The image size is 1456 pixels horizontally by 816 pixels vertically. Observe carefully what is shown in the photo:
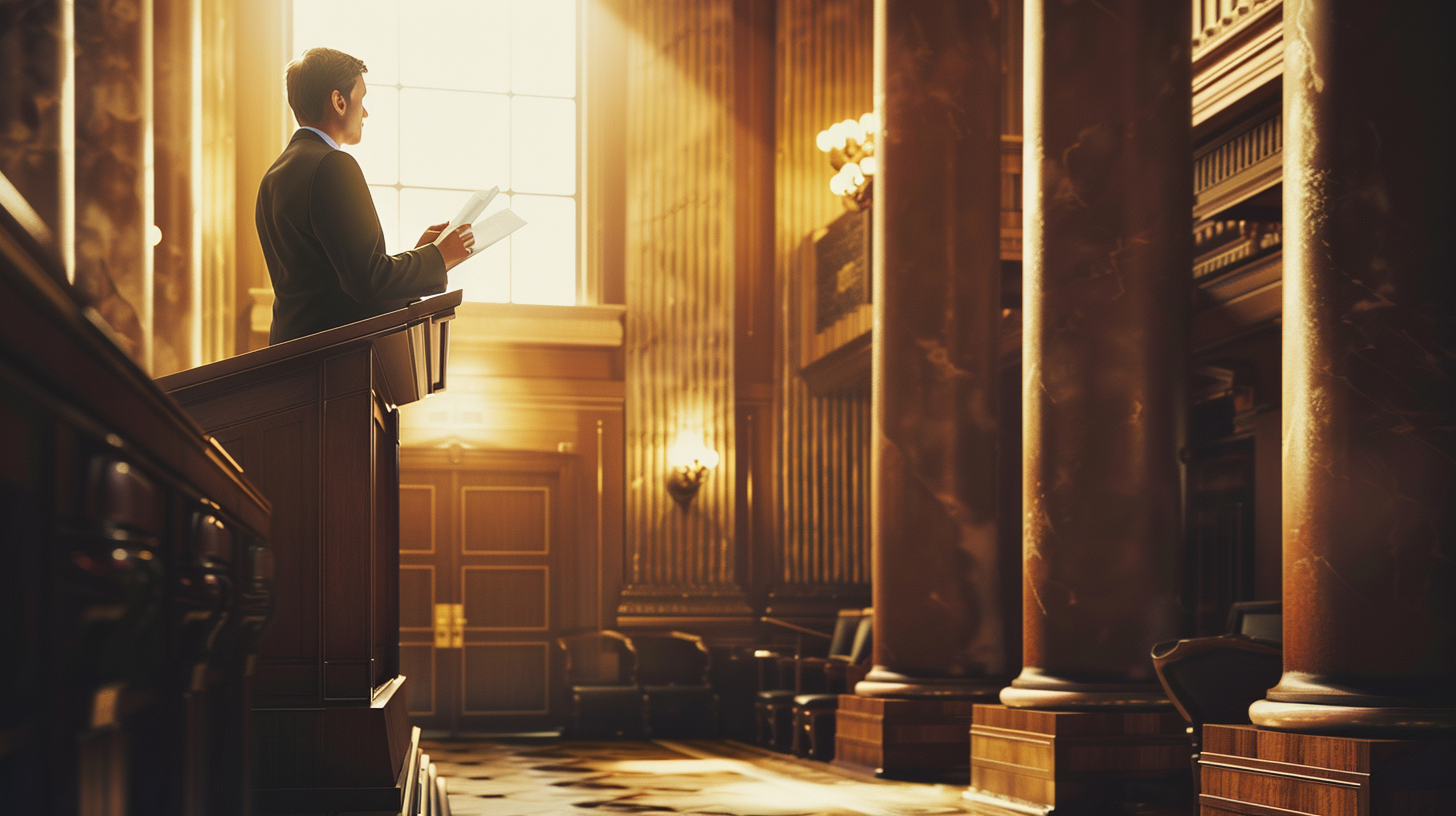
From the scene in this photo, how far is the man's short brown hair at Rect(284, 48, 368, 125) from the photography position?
8.75ft

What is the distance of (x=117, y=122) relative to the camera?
208 inches

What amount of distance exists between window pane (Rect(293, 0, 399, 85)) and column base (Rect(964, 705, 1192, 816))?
9.56m

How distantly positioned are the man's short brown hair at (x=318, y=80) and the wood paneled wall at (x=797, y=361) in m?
10.6

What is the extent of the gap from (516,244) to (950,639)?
7481mm

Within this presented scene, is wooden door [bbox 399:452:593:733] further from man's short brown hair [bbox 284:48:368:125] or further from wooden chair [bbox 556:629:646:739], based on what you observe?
man's short brown hair [bbox 284:48:368:125]

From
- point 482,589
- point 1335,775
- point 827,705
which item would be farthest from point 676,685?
point 1335,775

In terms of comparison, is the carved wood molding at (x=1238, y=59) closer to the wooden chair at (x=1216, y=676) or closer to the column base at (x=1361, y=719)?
the wooden chair at (x=1216, y=676)

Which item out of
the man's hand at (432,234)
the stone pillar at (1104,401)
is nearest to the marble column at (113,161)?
the man's hand at (432,234)

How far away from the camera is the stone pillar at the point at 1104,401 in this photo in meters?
5.92

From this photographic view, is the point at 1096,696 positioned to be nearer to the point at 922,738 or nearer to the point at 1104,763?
the point at 1104,763

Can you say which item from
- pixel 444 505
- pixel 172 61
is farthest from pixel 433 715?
pixel 172 61

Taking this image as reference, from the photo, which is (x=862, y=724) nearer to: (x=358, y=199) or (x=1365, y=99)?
(x=1365, y=99)

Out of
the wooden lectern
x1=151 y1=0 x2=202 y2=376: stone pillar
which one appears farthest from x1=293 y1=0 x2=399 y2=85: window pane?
the wooden lectern

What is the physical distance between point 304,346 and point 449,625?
1056 cm
